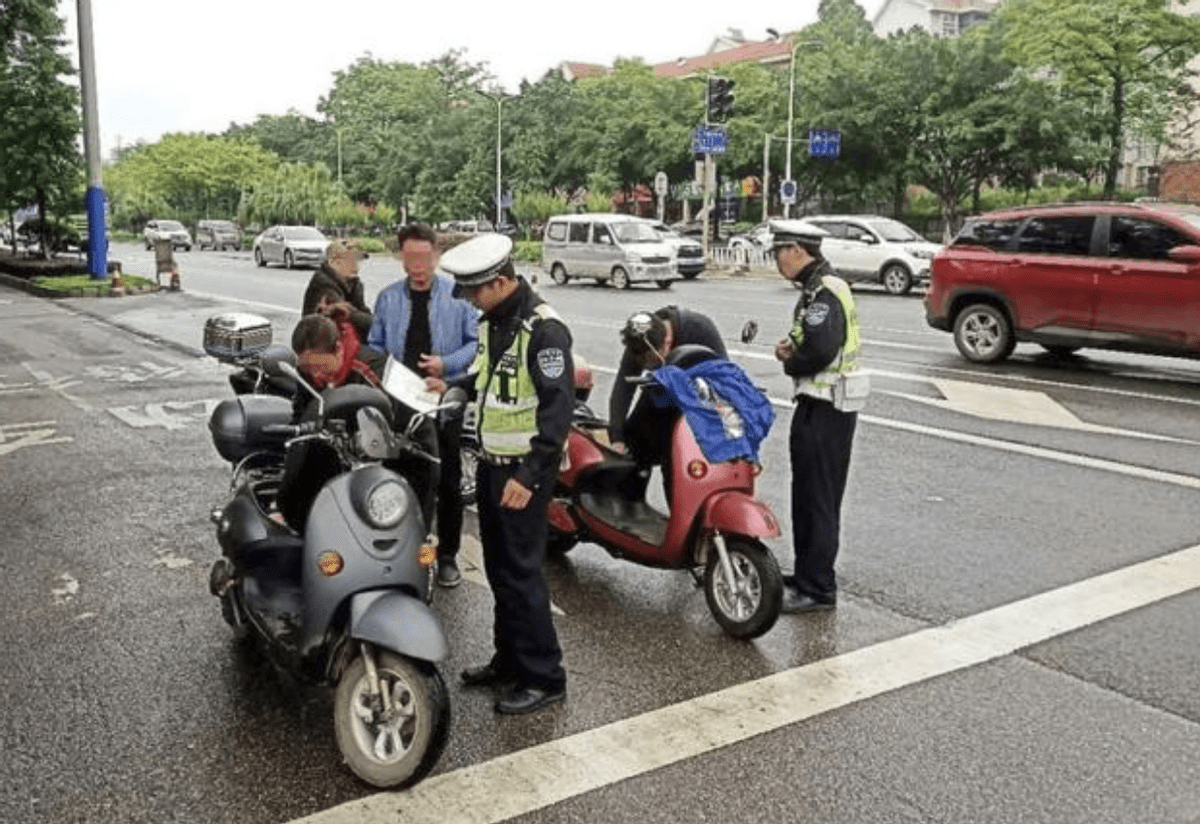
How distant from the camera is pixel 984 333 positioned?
13016 millimetres

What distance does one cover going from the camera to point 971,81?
3809cm

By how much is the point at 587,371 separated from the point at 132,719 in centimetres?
306

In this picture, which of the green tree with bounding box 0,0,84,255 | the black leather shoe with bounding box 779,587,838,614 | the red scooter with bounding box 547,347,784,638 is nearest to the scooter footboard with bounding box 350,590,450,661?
the red scooter with bounding box 547,347,784,638

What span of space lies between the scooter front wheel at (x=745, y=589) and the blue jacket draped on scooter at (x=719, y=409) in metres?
0.40

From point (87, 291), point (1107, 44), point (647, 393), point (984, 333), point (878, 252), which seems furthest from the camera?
point (1107, 44)

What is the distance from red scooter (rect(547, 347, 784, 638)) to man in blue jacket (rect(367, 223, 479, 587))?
1.84ft

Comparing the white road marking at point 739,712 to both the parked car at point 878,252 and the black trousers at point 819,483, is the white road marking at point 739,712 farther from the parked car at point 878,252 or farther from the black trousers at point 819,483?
the parked car at point 878,252

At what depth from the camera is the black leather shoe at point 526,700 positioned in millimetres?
4070

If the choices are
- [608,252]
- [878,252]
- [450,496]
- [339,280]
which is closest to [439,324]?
[450,496]

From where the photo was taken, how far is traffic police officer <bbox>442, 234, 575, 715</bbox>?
3.90 meters

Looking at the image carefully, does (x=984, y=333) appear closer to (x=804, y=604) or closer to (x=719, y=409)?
(x=804, y=604)

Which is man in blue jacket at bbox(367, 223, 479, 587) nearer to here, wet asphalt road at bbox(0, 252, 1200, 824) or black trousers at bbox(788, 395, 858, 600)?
wet asphalt road at bbox(0, 252, 1200, 824)

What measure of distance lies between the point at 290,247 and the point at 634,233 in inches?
537

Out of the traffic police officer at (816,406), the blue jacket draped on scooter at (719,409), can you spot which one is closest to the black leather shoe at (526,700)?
the blue jacket draped on scooter at (719,409)
